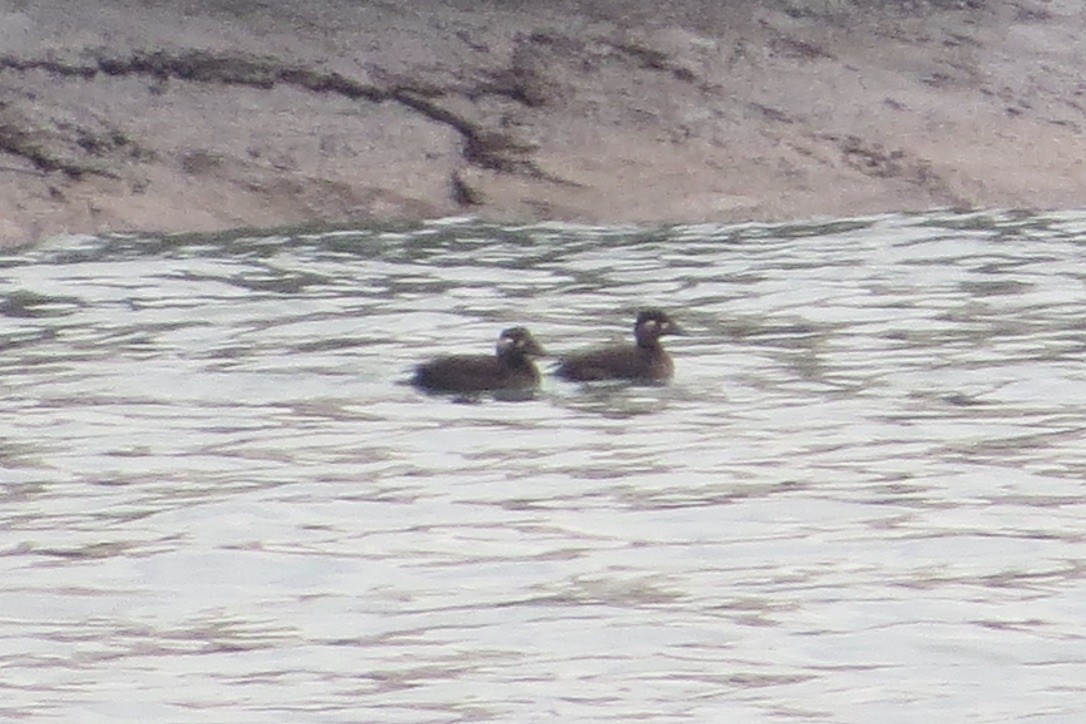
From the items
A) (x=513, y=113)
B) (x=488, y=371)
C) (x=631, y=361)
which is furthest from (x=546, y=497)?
(x=513, y=113)

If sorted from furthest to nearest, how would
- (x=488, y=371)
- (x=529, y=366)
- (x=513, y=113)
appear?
1. (x=513, y=113)
2. (x=529, y=366)
3. (x=488, y=371)

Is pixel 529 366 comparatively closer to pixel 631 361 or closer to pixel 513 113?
pixel 631 361

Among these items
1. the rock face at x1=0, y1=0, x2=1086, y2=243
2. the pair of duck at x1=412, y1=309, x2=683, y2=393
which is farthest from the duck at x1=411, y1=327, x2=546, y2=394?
the rock face at x1=0, y1=0, x2=1086, y2=243

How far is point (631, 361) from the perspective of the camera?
39.5ft

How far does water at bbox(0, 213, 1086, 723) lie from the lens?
768 centimetres

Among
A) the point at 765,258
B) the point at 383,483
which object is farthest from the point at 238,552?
the point at 765,258

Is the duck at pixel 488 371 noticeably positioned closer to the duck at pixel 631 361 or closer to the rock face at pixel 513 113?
the duck at pixel 631 361

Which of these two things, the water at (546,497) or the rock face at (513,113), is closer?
the water at (546,497)

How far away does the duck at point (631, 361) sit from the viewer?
12.0 metres

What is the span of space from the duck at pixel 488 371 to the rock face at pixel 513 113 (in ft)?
17.4

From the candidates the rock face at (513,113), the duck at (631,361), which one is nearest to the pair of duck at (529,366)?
the duck at (631,361)

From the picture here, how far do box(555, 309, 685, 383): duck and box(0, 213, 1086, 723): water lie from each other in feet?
0.32

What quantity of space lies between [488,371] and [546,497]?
84.8 inches

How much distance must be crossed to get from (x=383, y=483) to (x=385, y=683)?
251cm
